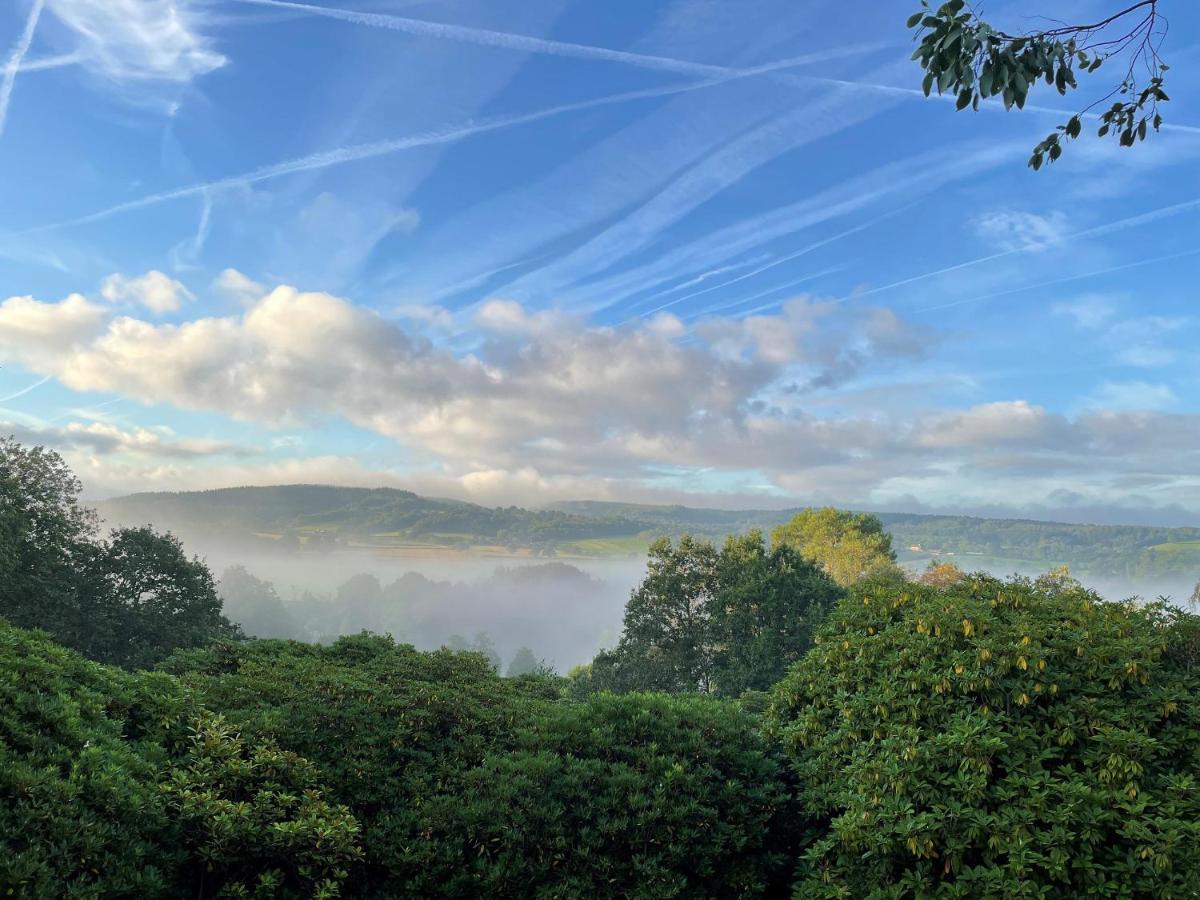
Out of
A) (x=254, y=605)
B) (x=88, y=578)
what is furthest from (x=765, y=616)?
(x=254, y=605)

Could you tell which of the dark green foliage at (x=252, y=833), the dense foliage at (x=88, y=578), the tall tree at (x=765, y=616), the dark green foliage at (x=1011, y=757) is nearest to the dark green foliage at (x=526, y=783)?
the dark green foliage at (x=252, y=833)

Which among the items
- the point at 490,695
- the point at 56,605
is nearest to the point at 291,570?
the point at 56,605

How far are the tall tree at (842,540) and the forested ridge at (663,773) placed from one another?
37879 millimetres

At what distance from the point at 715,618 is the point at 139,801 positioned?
2294 centimetres

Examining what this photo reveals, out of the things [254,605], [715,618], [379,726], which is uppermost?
[379,726]

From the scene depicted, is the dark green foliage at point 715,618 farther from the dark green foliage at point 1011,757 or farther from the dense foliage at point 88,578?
the dark green foliage at point 1011,757

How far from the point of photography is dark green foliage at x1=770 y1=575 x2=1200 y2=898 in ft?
17.3

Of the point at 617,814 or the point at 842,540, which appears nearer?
the point at 617,814

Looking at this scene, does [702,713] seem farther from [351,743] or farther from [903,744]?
[351,743]

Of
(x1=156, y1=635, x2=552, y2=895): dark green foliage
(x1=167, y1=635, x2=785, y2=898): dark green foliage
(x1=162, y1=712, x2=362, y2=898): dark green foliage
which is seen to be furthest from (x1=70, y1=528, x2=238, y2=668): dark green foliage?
(x1=162, y1=712, x2=362, y2=898): dark green foliage

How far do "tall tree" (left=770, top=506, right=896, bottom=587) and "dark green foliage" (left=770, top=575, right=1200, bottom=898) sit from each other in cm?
3822

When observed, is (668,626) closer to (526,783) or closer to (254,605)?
(526,783)

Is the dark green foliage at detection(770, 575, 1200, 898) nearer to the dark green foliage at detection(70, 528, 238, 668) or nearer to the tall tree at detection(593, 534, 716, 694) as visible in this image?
the tall tree at detection(593, 534, 716, 694)

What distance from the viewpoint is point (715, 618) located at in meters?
26.3
